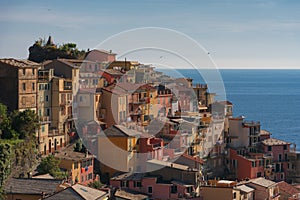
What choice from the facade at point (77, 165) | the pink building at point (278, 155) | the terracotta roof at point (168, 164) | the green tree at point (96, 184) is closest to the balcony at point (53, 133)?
the facade at point (77, 165)

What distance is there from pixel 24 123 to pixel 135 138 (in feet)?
17.4

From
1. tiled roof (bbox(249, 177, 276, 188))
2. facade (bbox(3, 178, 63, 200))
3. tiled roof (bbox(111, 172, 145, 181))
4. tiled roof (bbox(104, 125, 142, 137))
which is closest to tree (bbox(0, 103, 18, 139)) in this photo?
facade (bbox(3, 178, 63, 200))

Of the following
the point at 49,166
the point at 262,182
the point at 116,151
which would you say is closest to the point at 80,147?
the point at 116,151

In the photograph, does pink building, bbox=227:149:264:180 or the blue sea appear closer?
pink building, bbox=227:149:264:180

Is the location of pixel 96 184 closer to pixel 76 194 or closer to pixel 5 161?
pixel 5 161

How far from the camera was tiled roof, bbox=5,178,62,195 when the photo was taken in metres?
23.3

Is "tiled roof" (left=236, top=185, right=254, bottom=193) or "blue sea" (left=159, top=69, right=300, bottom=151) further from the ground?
"blue sea" (left=159, top=69, right=300, bottom=151)

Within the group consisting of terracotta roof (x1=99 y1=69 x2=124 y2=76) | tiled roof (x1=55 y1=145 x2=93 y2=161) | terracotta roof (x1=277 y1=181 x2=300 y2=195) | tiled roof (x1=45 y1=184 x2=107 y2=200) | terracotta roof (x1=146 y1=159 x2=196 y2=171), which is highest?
terracotta roof (x1=99 y1=69 x2=124 y2=76)

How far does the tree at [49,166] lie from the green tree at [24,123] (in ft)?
5.57

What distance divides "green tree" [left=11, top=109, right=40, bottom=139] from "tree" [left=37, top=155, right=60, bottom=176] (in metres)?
1.70

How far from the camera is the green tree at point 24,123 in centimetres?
2880

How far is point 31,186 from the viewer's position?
2364 centimetres

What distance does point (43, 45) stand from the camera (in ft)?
138

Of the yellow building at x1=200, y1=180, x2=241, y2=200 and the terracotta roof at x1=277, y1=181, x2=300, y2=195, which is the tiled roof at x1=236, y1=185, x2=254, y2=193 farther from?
the terracotta roof at x1=277, y1=181, x2=300, y2=195
